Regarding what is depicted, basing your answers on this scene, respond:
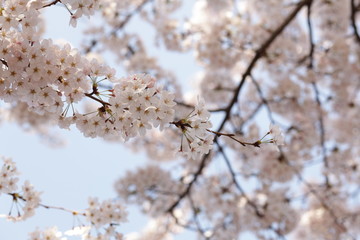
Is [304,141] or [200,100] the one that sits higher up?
[304,141]

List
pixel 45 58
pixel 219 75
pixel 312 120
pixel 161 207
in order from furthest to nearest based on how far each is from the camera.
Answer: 1. pixel 219 75
2. pixel 312 120
3. pixel 161 207
4. pixel 45 58

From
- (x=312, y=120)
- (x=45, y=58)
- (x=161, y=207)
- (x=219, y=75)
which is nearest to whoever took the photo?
(x=45, y=58)

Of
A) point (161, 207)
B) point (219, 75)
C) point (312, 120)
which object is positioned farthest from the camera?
point (219, 75)

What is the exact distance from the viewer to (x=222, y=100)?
29.9ft

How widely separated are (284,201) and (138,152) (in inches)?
152

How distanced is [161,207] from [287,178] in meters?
2.33

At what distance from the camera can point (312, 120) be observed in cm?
779

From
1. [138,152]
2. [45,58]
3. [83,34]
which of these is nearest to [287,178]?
[138,152]

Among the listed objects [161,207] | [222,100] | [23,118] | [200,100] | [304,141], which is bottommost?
[200,100]

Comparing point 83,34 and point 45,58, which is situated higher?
point 83,34

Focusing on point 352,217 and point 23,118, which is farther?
point 352,217

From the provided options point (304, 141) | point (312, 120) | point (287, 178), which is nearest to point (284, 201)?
point (287, 178)

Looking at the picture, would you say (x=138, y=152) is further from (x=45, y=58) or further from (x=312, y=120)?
(x=45, y=58)

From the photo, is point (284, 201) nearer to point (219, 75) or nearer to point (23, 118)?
point (219, 75)
